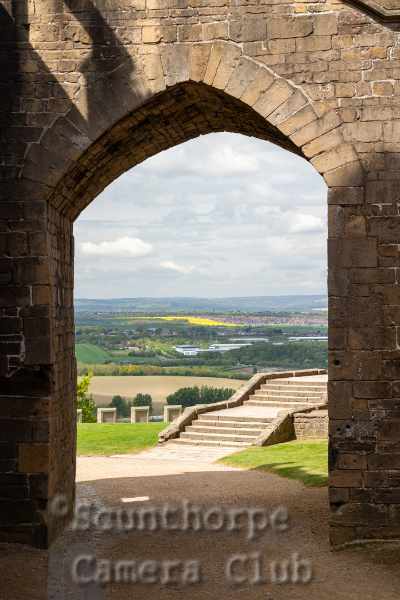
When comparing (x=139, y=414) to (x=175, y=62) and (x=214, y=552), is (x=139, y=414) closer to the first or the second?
Answer: (x=214, y=552)

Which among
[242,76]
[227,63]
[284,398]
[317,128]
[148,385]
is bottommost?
[148,385]

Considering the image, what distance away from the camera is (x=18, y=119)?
9711 mm

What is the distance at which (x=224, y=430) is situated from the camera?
21.1 metres

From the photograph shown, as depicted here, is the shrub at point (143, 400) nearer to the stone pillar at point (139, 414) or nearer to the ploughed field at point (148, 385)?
the ploughed field at point (148, 385)

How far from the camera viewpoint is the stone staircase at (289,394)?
79.3 ft

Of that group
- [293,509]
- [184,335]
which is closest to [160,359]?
[184,335]

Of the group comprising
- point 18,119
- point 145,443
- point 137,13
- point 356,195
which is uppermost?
point 137,13

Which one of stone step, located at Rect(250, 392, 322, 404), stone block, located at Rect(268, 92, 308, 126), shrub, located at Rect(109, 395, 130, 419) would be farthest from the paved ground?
shrub, located at Rect(109, 395, 130, 419)

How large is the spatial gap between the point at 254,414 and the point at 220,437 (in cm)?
204

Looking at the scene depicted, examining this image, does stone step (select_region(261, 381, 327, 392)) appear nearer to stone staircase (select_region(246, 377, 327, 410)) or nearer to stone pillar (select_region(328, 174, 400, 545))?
stone staircase (select_region(246, 377, 327, 410))

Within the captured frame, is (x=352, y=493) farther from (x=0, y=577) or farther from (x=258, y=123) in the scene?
(x=258, y=123)

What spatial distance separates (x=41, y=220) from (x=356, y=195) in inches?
139

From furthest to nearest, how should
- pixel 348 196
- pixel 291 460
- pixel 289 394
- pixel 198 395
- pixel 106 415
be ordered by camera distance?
pixel 198 395, pixel 106 415, pixel 289 394, pixel 291 460, pixel 348 196

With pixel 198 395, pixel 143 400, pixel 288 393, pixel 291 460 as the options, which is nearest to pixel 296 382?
pixel 288 393
